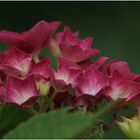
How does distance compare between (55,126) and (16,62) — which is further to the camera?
(16,62)

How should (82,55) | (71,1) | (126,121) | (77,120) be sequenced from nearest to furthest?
(77,120)
(126,121)
(82,55)
(71,1)

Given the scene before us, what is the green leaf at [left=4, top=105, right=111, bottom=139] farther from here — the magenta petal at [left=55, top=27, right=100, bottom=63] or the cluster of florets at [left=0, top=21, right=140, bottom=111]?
the magenta petal at [left=55, top=27, right=100, bottom=63]

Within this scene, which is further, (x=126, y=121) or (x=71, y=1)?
(x=71, y=1)

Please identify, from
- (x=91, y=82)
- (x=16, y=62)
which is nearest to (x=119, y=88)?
(x=91, y=82)

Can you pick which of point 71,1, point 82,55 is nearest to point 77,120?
point 82,55

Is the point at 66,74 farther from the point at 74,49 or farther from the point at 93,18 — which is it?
the point at 93,18

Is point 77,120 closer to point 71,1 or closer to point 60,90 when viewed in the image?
point 60,90
